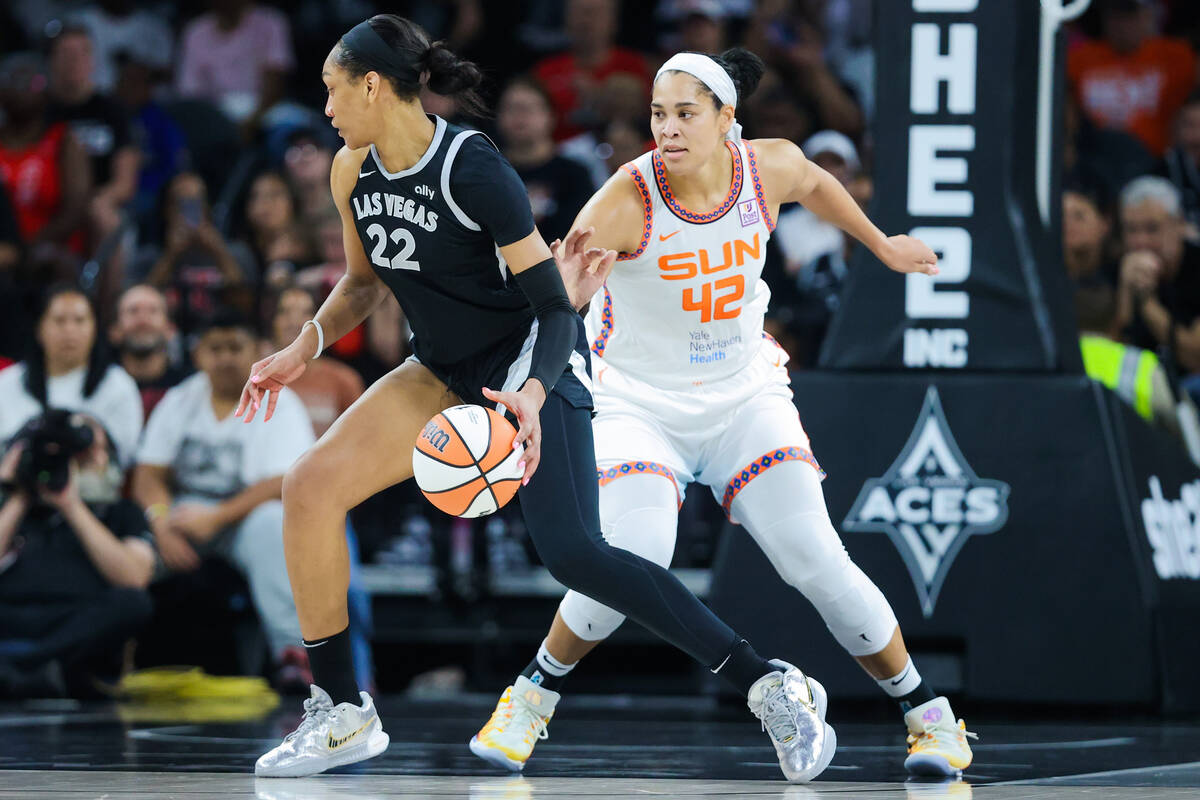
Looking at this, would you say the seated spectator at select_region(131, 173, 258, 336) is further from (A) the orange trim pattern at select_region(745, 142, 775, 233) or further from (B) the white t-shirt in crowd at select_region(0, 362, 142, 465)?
(A) the orange trim pattern at select_region(745, 142, 775, 233)

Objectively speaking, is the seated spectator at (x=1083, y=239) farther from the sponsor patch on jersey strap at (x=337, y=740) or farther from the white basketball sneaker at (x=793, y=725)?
the sponsor patch on jersey strap at (x=337, y=740)

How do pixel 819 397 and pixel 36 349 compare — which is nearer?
pixel 819 397

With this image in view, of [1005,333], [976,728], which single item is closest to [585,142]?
[1005,333]

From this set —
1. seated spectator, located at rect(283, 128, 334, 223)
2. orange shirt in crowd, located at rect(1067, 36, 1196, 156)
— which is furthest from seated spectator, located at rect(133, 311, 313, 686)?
orange shirt in crowd, located at rect(1067, 36, 1196, 156)

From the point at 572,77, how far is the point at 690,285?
226 inches

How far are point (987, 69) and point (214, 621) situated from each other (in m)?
4.22

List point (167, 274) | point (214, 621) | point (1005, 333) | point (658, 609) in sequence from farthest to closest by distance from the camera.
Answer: point (167, 274)
point (214, 621)
point (1005, 333)
point (658, 609)

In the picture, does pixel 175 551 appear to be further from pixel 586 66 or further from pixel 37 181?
pixel 586 66

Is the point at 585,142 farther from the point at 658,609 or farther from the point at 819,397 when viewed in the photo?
the point at 658,609

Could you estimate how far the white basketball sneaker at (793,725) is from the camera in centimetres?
424

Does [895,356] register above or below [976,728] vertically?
above

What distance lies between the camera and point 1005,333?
6.25m

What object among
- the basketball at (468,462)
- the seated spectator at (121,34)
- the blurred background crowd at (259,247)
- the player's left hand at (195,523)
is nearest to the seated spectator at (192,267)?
the blurred background crowd at (259,247)

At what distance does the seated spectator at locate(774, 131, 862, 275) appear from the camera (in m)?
8.66
